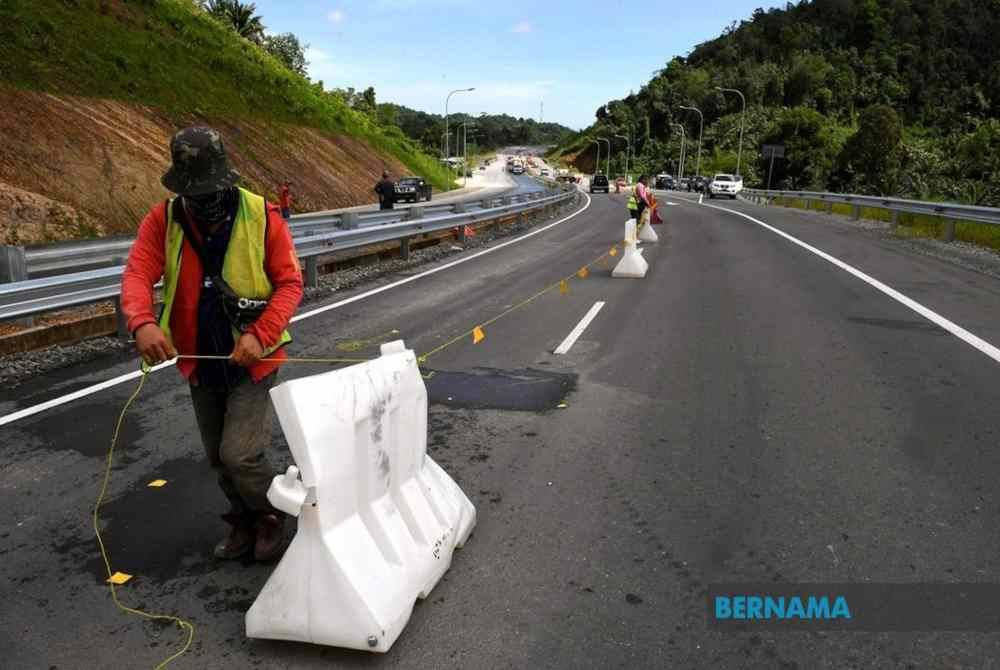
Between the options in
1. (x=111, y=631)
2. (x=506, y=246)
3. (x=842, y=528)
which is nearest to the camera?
(x=111, y=631)

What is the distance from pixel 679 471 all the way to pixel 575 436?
846 mm

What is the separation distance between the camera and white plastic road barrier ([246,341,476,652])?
2738mm

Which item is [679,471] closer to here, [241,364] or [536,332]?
[241,364]

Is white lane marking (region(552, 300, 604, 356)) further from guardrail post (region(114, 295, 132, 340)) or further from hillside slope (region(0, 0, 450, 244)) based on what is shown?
hillside slope (region(0, 0, 450, 244))

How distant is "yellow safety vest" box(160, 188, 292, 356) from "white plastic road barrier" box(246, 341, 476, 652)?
56 cm

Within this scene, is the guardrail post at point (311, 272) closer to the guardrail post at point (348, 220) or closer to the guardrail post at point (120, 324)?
the guardrail post at point (348, 220)

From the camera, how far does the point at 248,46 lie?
46.0 metres

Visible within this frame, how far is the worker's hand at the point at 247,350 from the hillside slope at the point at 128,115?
646 inches

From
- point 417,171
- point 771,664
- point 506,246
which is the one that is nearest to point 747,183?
point 417,171

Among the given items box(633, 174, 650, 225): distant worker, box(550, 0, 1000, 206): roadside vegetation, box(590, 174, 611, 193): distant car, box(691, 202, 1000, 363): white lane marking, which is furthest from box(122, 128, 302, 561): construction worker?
box(590, 174, 611, 193): distant car

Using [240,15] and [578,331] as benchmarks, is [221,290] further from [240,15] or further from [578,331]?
[240,15]

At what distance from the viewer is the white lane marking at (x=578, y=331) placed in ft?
24.9

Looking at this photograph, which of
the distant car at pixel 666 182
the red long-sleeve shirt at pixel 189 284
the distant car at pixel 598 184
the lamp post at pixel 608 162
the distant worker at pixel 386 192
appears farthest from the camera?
the lamp post at pixel 608 162

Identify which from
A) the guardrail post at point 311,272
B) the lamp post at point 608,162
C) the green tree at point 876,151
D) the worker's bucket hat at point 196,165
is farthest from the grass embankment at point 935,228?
the lamp post at point 608,162
